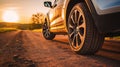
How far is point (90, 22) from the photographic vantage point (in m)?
3.86

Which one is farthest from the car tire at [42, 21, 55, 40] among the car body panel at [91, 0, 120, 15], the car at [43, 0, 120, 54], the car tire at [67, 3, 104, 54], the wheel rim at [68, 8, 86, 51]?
the car body panel at [91, 0, 120, 15]

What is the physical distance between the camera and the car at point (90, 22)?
3.28 m

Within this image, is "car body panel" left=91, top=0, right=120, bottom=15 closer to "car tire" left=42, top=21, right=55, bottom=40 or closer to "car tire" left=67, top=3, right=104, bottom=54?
"car tire" left=67, top=3, right=104, bottom=54

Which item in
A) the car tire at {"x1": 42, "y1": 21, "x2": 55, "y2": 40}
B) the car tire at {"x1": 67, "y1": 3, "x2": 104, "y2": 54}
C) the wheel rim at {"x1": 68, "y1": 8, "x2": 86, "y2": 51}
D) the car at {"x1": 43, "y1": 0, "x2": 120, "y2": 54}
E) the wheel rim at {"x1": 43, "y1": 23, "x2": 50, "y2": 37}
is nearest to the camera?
the car at {"x1": 43, "y1": 0, "x2": 120, "y2": 54}

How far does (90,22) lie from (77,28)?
0.51 m

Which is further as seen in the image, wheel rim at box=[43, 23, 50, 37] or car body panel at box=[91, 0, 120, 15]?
wheel rim at box=[43, 23, 50, 37]

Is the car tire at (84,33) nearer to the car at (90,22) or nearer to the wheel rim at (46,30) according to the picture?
the car at (90,22)

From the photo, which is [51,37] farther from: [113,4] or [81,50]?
[113,4]

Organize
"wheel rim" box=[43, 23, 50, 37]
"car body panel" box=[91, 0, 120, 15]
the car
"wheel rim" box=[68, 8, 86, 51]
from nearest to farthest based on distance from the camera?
"car body panel" box=[91, 0, 120, 15] → the car → "wheel rim" box=[68, 8, 86, 51] → "wheel rim" box=[43, 23, 50, 37]

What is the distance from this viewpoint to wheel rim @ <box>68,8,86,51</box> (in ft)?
13.3

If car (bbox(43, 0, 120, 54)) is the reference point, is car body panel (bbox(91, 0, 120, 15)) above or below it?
above

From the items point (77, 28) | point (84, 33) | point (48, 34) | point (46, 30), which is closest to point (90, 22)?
point (84, 33)

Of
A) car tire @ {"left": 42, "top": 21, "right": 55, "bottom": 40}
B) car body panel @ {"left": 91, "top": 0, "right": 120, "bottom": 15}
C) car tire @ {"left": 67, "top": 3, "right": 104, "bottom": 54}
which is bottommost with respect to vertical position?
car tire @ {"left": 42, "top": 21, "right": 55, "bottom": 40}

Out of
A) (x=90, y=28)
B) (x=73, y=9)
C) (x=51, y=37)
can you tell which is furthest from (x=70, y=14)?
(x=51, y=37)
